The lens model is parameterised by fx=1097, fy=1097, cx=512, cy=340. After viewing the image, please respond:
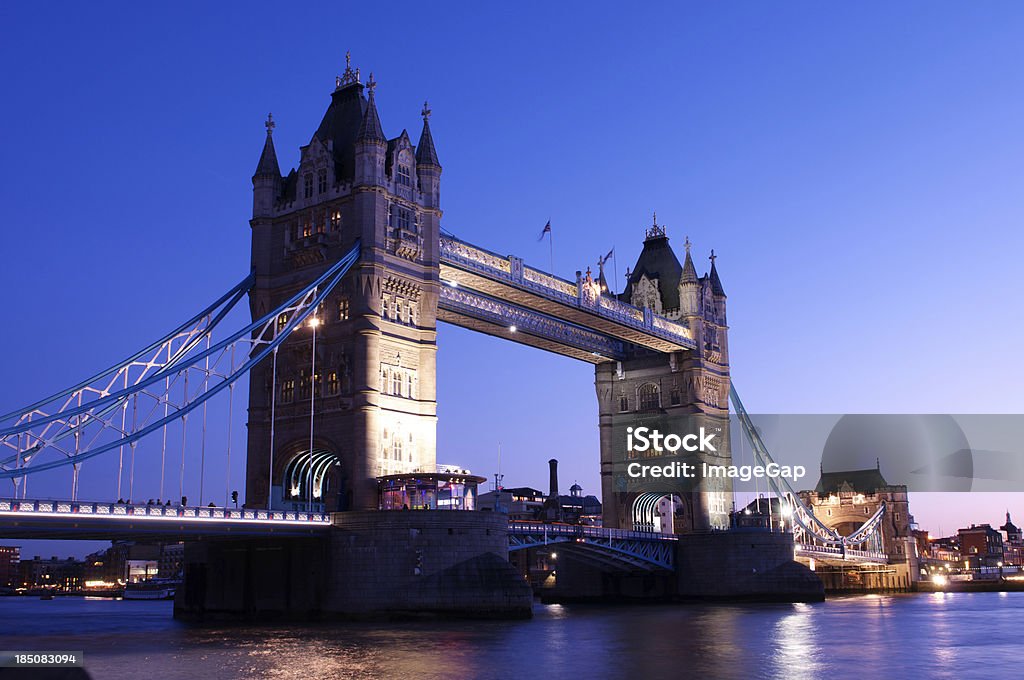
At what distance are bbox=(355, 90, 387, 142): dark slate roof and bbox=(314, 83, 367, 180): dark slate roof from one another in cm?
182

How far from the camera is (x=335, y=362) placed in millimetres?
62406

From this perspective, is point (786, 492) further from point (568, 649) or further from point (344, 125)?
point (568, 649)

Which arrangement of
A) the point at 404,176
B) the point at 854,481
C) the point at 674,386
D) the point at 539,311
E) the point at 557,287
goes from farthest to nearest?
the point at 854,481, the point at 674,386, the point at 539,311, the point at 557,287, the point at 404,176

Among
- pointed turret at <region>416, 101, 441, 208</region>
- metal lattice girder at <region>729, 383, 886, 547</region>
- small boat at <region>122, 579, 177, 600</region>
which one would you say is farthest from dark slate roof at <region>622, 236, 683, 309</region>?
small boat at <region>122, 579, 177, 600</region>

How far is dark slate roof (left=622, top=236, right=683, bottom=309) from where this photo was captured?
96.9 m

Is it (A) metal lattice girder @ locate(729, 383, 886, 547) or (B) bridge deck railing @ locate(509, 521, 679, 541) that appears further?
(A) metal lattice girder @ locate(729, 383, 886, 547)

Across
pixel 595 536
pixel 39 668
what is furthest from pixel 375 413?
pixel 39 668

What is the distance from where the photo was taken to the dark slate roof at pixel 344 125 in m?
65.3

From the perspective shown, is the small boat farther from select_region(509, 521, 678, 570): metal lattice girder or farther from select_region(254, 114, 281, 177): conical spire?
select_region(254, 114, 281, 177): conical spire

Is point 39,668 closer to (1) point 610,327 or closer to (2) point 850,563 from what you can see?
(1) point 610,327

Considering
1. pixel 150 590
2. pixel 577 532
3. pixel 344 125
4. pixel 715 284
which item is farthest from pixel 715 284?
pixel 150 590

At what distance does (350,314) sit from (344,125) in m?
13.1

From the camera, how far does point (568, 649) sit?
41562mm

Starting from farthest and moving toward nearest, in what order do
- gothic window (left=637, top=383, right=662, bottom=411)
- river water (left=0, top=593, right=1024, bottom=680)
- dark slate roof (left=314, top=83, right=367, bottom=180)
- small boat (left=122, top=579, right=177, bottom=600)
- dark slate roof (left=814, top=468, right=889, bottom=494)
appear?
small boat (left=122, top=579, right=177, bottom=600)
dark slate roof (left=814, top=468, right=889, bottom=494)
gothic window (left=637, top=383, right=662, bottom=411)
dark slate roof (left=314, top=83, right=367, bottom=180)
river water (left=0, top=593, right=1024, bottom=680)
